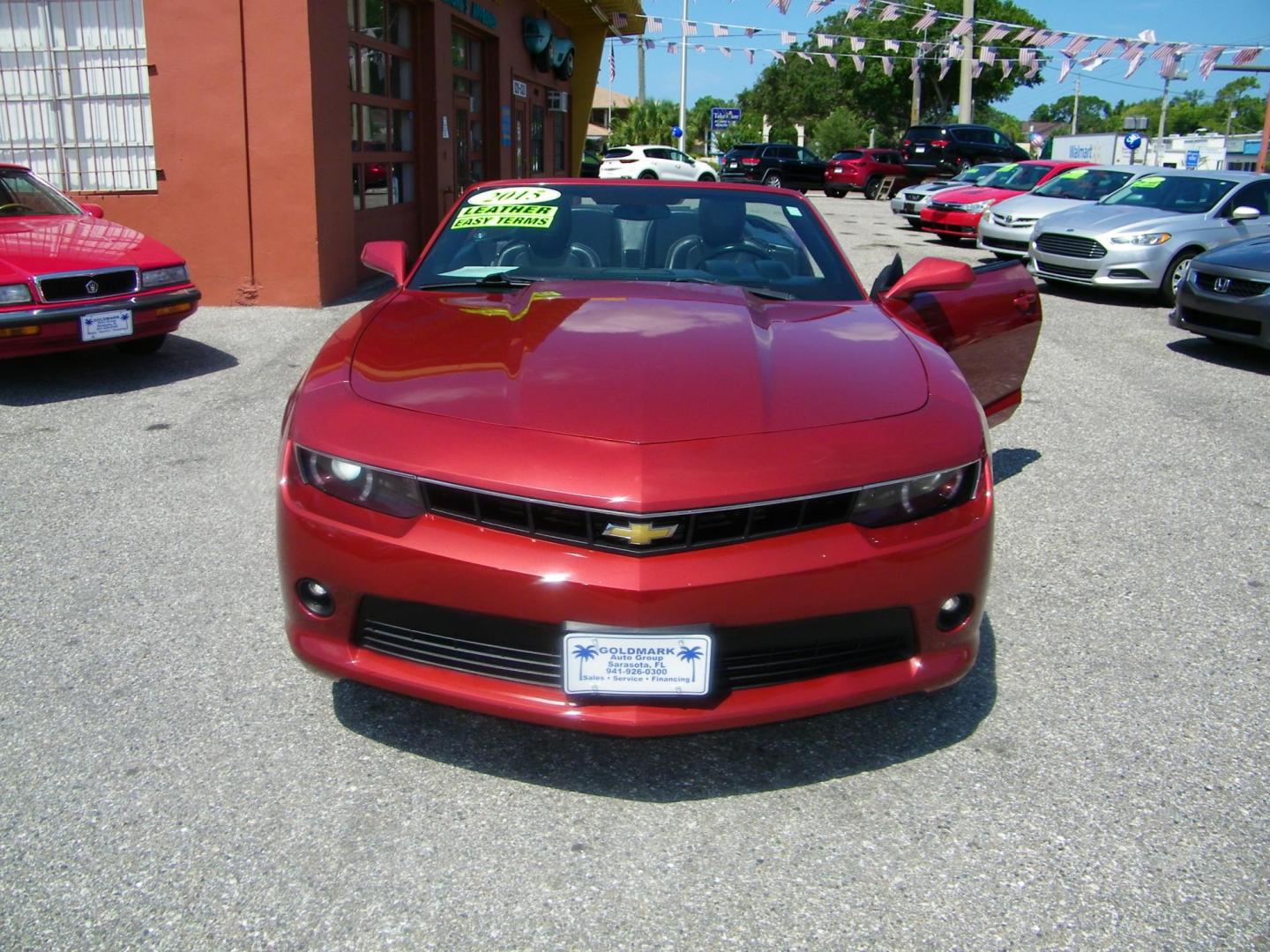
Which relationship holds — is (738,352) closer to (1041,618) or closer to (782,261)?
(782,261)

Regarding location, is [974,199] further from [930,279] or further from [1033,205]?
[930,279]

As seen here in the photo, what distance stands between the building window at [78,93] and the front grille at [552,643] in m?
8.86

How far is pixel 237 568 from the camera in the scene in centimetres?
396

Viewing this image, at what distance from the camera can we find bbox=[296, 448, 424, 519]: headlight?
2.46 m

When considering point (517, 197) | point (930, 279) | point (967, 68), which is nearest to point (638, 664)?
point (930, 279)

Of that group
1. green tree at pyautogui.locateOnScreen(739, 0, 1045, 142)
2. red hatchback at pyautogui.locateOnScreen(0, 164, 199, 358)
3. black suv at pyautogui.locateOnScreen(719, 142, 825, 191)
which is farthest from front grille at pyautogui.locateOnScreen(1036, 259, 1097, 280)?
green tree at pyautogui.locateOnScreen(739, 0, 1045, 142)

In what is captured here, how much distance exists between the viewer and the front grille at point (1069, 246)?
37.7 ft

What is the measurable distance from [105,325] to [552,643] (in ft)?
17.8

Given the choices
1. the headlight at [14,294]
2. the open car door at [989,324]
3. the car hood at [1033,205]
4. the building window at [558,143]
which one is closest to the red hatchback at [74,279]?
the headlight at [14,294]

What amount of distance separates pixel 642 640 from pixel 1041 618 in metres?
1.97

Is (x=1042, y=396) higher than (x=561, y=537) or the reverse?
the reverse

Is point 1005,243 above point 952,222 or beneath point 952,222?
beneath

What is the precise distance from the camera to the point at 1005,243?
48.5 feet

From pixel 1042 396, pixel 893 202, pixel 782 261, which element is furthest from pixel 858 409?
pixel 893 202
